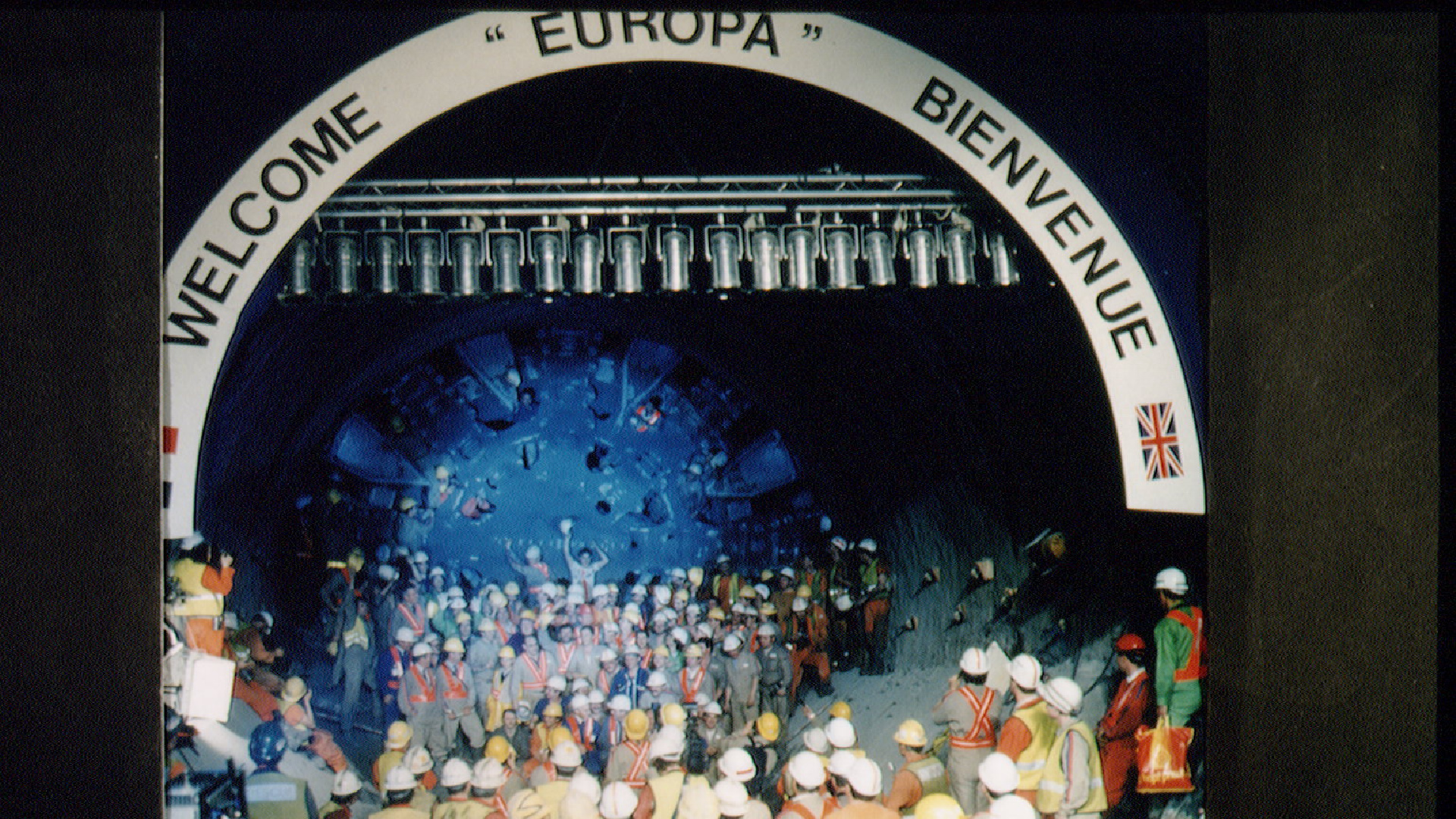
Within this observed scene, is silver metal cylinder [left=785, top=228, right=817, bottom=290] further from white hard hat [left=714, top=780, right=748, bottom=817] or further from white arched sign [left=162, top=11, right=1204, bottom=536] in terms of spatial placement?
white hard hat [left=714, top=780, right=748, bottom=817]

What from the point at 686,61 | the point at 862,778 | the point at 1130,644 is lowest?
the point at 862,778

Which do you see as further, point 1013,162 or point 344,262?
point 344,262

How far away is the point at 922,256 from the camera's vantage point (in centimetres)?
662

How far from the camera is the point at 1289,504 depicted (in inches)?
202

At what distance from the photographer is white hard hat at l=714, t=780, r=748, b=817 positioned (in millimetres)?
6445

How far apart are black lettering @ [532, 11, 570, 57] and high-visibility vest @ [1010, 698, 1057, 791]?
448 centimetres

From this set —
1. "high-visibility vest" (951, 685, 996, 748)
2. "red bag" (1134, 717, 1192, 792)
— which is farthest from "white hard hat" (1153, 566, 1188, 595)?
"high-visibility vest" (951, 685, 996, 748)

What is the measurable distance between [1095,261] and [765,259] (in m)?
1.70

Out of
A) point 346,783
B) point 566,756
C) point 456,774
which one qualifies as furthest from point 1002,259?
point 346,783

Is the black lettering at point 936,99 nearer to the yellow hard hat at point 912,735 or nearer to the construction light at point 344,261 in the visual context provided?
the construction light at point 344,261

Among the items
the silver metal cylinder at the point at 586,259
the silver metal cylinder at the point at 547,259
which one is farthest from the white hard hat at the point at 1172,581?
the silver metal cylinder at the point at 547,259

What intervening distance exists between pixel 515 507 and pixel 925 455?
4147 mm

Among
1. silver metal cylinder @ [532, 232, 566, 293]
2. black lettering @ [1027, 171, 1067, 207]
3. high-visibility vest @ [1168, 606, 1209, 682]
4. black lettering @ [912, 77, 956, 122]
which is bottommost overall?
high-visibility vest @ [1168, 606, 1209, 682]

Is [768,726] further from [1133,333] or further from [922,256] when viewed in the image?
[1133,333]
